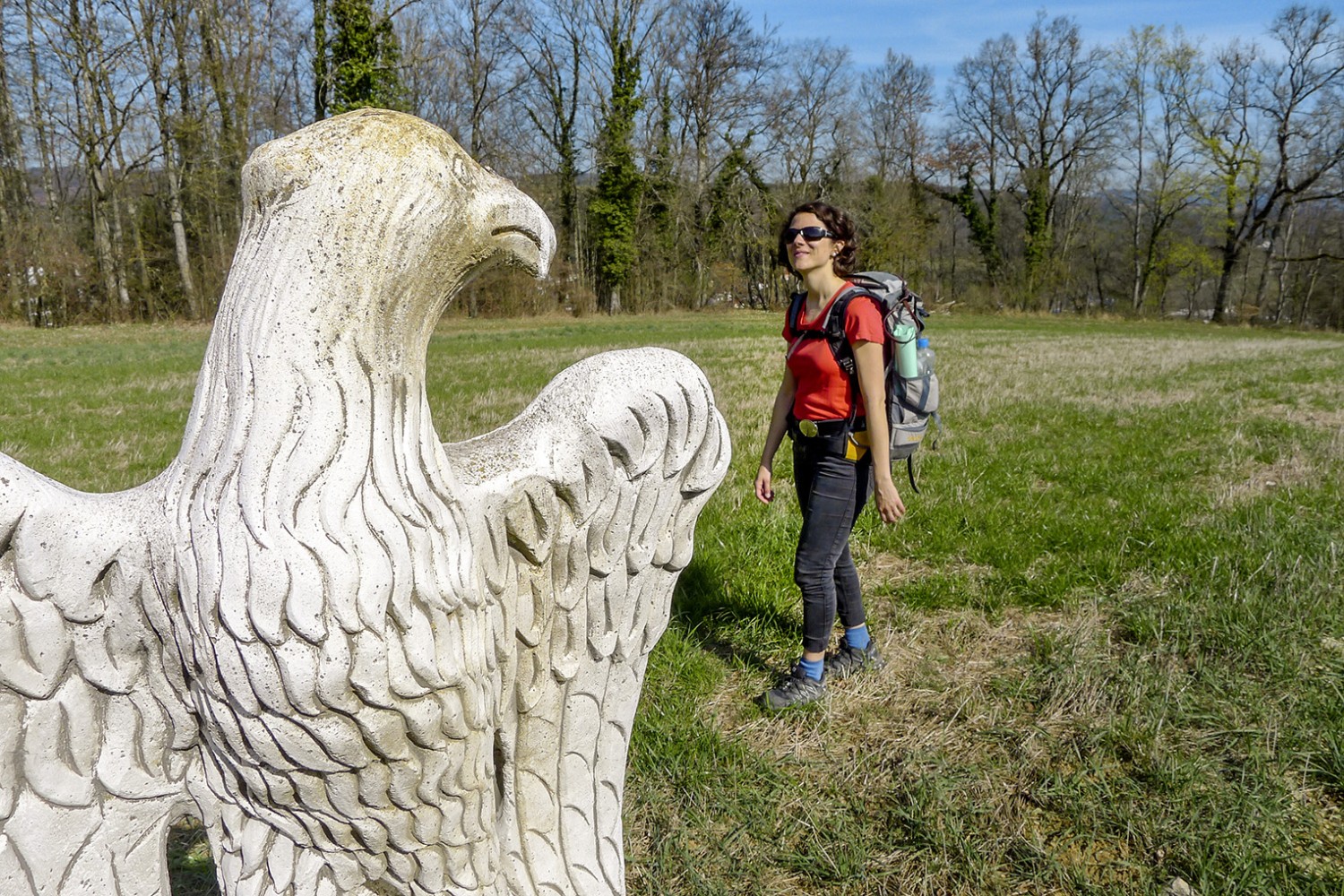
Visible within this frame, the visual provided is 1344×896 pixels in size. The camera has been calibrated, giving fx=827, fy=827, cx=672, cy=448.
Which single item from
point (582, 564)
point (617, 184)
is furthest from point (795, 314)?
point (617, 184)

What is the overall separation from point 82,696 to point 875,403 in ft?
7.82

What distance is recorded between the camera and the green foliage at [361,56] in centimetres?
2181

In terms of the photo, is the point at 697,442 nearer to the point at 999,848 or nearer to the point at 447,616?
the point at 447,616

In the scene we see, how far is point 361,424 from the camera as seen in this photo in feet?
4.09

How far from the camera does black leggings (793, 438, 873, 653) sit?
312 centimetres

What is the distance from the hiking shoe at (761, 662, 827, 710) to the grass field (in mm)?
61

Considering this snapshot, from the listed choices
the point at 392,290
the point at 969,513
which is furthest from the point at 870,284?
the point at 969,513

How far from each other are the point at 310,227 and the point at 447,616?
63cm

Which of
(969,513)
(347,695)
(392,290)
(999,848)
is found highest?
(392,290)

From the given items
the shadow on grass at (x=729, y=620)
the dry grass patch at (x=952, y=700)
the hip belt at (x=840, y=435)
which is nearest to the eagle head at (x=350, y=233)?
the hip belt at (x=840, y=435)

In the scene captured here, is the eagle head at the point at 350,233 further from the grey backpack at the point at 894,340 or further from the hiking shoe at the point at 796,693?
the hiking shoe at the point at 796,693

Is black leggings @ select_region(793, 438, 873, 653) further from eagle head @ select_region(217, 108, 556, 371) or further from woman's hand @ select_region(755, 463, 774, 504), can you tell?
eagle head @ select_region(217, 108, 556, 371)

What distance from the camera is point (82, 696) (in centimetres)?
125

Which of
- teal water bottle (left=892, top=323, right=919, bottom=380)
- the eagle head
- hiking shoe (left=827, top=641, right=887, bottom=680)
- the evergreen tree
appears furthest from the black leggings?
the evergreen tree
